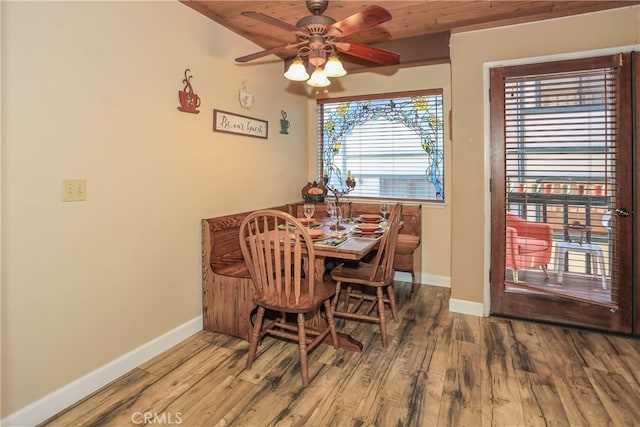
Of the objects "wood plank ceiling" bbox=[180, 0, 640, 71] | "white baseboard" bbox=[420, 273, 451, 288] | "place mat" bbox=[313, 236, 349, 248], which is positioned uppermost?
"wood plank ceiling" bbox=[180, 0, 640, 71]

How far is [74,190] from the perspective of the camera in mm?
1848

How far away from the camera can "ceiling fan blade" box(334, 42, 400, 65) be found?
225cm

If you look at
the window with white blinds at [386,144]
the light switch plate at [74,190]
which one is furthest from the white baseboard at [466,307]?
the light switch plate at [74,190]

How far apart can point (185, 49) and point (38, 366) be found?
2.14 m

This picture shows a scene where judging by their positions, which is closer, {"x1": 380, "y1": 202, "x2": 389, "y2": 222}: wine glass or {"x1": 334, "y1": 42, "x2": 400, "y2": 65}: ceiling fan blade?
{"x1": 334, "y1": 42, "x2": 400, "y2": 65}: ceiling fan blade

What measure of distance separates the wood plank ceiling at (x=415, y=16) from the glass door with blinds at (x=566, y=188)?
0.39 meters

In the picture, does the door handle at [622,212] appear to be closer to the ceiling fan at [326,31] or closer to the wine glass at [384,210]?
the wine glass at [384,210]

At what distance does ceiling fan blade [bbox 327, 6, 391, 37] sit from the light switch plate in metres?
1.65

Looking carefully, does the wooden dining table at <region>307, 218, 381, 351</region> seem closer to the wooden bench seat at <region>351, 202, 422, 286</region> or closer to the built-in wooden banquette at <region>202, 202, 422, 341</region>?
the built-in wooden banquette at <region>202, 202, 422, 341</region>

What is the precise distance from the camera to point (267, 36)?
123 inches

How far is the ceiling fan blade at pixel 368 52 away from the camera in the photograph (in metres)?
2.25

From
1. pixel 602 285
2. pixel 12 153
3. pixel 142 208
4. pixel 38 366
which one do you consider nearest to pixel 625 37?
pixel 602 285

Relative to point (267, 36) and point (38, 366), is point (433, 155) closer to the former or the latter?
point (267, 36)

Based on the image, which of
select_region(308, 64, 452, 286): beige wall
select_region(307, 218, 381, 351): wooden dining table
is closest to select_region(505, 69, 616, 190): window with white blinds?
select_region(308, 64, 452, 286): beige wall
